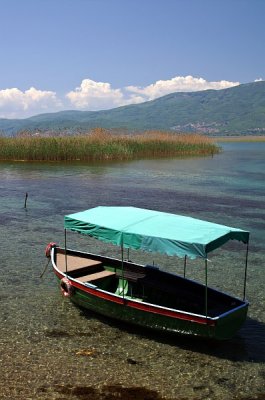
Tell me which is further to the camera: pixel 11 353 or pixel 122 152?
pixel 122 152

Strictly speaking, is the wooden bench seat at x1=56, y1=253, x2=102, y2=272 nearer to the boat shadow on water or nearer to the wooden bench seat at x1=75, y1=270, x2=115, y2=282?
the wooden bench seat at x1=75, y1=270, x2=115, y2=282

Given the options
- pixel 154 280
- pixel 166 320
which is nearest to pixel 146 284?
pixel 154 280

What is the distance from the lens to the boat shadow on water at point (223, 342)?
42.3 ft

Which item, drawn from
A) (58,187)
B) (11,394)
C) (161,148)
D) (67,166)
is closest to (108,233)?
(11,394)

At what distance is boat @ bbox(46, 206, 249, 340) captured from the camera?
12.8 m

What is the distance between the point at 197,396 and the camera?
35.4ft

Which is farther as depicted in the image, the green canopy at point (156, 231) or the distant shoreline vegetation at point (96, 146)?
the distant shoreline vegetation at point (96, 146)

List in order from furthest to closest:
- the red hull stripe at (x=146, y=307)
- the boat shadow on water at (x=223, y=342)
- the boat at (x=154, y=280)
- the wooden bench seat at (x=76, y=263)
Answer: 1. the wooden bench seat at (x=76, y=263)
2. the boat shadow on water at (x=223, y=342)
3. the boat at (x=154, y=280)
4. the red hull stripe at (x=146, y=307)

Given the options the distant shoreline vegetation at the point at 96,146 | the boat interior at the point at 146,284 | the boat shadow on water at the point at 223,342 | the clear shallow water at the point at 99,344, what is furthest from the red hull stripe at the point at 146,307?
the distant shoreline vegetation at the point at 96,146

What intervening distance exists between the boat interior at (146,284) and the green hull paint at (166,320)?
0.47m

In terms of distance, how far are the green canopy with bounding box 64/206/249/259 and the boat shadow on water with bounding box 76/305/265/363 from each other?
2.67 metres

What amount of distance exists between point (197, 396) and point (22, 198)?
1247 inches

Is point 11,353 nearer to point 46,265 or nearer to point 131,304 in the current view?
point 131,304

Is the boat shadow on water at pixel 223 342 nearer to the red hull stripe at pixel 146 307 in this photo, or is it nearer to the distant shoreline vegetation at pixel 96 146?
the red hull stripe at pixel 146 307
